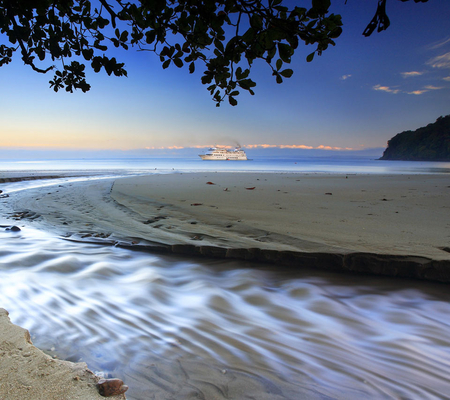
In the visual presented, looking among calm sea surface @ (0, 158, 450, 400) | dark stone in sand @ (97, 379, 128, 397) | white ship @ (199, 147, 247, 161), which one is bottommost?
calm sea surface @ (0, 158, 450, 400)

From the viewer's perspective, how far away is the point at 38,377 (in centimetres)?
116

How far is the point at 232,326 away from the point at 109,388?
3.43 feet

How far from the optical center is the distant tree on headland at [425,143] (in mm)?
69250

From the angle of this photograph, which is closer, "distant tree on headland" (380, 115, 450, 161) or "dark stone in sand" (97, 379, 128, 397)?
"dark stone in sand" (97, 379, 128, 397)

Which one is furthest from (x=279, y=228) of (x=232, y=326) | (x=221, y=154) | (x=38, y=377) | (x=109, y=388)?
(x=221, y=154)

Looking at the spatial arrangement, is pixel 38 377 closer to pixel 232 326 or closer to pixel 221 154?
pixel 232 326

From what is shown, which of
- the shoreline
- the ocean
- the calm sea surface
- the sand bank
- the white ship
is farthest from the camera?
the white ship

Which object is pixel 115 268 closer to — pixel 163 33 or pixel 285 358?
pixel 285 358

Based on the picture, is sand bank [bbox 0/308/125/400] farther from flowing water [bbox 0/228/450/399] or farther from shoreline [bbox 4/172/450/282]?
shoreline [bbox 4/172/450/282]

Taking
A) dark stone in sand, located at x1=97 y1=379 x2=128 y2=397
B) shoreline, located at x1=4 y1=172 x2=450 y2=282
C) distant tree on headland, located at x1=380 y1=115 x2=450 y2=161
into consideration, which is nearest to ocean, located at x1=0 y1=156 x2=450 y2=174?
shoreline, located at x1=4 y1=172 x2=450 y2=282

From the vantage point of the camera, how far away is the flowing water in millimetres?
1441

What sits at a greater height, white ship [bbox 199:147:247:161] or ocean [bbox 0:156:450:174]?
white ship [bbox 199:147:247:161]

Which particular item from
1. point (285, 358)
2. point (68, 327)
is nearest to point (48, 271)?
point (68, 327)

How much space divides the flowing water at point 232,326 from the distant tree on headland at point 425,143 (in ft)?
274
